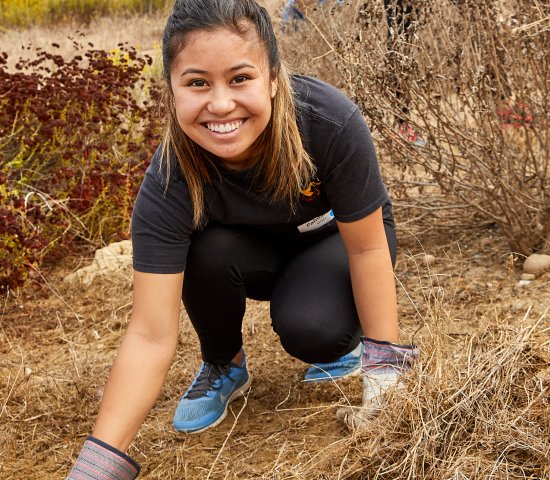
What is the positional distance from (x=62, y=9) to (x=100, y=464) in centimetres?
956

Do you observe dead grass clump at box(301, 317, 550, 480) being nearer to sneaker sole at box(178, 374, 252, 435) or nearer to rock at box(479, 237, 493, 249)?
sneaker sole at box(178, 374, 252, 435)

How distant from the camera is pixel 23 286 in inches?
136

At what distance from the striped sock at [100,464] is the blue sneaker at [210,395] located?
604mm

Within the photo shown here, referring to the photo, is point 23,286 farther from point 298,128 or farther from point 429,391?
point 429,391

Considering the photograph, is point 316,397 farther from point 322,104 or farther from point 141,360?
point 322,104

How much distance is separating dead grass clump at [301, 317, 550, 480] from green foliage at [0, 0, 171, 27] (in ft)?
28.9

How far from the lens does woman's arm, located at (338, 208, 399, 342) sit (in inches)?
85.0

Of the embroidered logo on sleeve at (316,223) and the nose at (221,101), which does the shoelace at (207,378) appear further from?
the nose at (221,101)

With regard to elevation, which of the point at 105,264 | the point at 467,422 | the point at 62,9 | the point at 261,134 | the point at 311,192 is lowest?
the point at 62,9

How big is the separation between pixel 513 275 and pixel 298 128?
4.50 feet

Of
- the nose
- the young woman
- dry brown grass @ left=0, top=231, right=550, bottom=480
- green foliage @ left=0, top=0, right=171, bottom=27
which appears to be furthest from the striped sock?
green foliage @ left=0, top=0, right=171, bottom=27

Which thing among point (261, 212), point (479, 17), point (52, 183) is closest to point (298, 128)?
point (261, 212)

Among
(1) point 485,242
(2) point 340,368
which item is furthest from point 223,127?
(1) point 485,242

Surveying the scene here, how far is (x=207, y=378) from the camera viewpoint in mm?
2512
